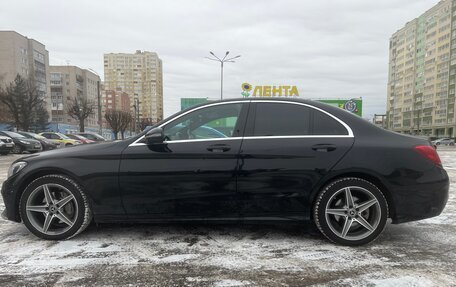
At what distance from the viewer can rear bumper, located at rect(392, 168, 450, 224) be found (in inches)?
138

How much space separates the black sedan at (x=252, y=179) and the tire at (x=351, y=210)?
10 mm

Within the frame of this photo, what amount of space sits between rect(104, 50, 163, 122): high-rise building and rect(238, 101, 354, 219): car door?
96448mm

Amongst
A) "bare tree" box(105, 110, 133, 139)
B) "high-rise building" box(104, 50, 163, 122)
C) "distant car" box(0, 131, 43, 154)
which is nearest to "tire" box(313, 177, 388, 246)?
"distant car" box(0, 131, 43, 154)

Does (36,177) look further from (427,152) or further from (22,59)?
(22,59)

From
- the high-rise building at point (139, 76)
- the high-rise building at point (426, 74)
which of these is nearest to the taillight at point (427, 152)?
the high-rise building at point (426, 74)

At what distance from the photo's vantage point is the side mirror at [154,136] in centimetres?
355

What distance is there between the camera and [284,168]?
11.6 feet

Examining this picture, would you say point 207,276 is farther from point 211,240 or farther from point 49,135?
point 49,135

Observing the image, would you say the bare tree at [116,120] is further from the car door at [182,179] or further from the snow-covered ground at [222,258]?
the car door at [182,179]

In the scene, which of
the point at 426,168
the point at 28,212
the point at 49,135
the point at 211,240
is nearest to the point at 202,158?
the point at 211,240

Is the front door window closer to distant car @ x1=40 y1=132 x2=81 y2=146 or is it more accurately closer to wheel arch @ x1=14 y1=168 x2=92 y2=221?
wheel arch @ x1=14 y1=168 x2=92 y2=221

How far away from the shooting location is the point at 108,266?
10.0 ft

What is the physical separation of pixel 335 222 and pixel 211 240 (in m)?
1.31

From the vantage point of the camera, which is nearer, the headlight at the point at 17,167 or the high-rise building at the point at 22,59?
the headlight at the point at 17,167
